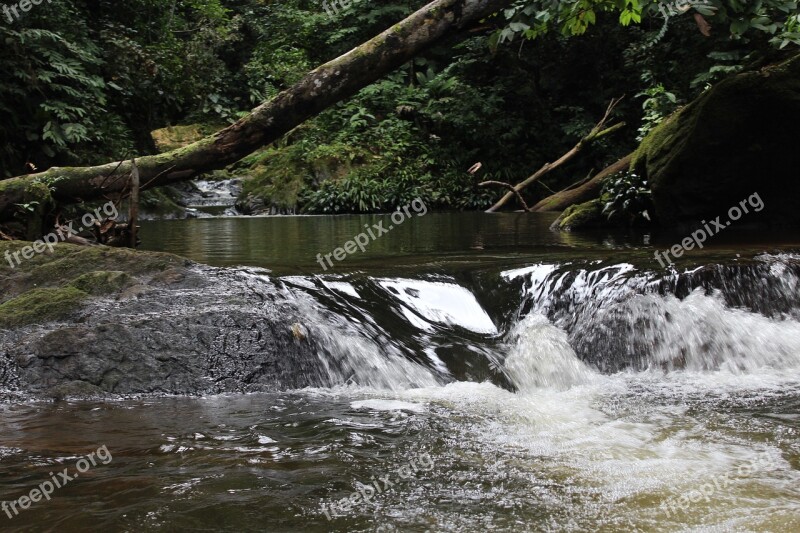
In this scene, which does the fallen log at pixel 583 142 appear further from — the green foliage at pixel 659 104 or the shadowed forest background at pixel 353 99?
the green foliage at pixel 659 104

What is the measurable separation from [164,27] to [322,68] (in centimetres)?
1497

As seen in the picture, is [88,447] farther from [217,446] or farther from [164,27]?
[164,27]

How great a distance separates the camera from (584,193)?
12.8 m

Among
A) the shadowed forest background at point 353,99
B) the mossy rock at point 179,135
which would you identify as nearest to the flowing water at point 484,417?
the shadowed forest background at point 353,99

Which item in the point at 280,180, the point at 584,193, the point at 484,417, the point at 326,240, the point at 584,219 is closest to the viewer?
the point at 484,417

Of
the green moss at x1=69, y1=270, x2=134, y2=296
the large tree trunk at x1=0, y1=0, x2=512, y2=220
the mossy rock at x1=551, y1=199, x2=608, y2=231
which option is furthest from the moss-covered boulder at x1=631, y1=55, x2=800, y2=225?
the green moss at x1=69, y1=270, x2=134, y2=296

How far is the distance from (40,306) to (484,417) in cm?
296

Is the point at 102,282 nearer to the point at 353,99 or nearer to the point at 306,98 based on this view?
the point at 306,98

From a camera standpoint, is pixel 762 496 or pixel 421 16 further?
pixel 421 16

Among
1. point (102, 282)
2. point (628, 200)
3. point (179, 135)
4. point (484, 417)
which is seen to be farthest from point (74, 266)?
point (179, 135)

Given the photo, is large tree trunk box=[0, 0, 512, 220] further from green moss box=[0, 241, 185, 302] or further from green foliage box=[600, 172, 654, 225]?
green foliage box=[600, 172, 654, 225]

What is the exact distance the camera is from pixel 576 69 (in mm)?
17875

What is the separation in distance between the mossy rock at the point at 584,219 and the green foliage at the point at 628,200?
0.58 ft

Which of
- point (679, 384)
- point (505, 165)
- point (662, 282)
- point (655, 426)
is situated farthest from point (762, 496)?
point (505, 165)
